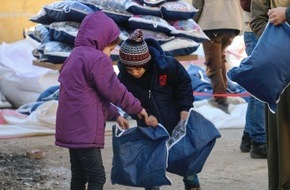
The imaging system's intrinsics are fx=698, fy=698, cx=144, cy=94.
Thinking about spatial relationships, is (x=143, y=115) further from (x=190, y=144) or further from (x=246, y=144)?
(x=246, y=144)

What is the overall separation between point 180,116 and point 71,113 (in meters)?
0.84

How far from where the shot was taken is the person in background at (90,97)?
4387 millimetres

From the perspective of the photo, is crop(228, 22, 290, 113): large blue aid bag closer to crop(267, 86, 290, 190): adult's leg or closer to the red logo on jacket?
crop(267, 86, 290, 190): adult's leg

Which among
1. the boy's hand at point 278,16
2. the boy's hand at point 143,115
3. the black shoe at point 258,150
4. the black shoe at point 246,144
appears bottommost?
the black shoe at point 246,144

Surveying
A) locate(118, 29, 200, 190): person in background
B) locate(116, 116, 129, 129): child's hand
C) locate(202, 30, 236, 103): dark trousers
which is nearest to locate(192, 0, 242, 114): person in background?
locate(202, 30, 236, 103): dark trousers

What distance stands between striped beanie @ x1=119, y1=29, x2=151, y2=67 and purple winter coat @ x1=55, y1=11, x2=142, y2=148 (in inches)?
9.0

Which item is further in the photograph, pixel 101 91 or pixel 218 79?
pixel 218 79

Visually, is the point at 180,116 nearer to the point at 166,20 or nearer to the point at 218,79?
the point at 166,20

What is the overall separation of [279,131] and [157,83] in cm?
90

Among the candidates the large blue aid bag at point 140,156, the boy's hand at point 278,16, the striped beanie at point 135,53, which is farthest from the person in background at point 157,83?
the boy's hand at point 278,16

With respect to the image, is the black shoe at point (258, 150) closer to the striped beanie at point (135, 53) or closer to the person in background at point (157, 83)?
the person in background at point (157, 83)

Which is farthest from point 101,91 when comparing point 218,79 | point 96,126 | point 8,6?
point 8,6

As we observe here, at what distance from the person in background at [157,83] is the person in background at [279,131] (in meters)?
0.57

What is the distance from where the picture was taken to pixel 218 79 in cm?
846
